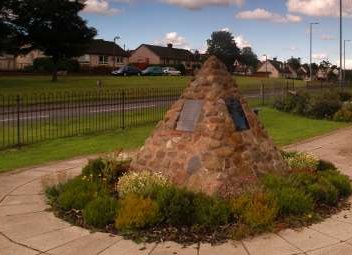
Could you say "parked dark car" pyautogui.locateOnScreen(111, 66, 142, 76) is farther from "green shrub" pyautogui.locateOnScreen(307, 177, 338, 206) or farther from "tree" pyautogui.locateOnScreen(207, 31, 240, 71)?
"green shrub" pyautogui.locateOnScreen(307, 177, 338, 206)

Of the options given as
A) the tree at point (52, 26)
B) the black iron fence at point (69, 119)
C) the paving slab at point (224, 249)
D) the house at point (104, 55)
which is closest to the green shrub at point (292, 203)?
the paving slab at point (224, 249)

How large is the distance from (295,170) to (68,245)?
4326mm

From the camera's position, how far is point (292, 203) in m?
7.32

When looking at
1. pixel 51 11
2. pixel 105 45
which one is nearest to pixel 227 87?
pixel 51 11

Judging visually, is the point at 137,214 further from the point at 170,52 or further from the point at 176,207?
the point at 170,52

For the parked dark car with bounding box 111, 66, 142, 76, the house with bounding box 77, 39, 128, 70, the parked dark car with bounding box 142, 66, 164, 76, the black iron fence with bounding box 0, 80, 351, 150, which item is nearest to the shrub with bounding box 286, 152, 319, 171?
the black iron fence with bounding box 0, 80, 351, 150

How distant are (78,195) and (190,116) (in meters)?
2.22

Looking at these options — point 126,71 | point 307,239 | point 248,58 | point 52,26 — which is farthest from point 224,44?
point 307,239

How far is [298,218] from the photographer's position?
7215mm

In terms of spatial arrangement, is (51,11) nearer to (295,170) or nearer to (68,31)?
(68,31)

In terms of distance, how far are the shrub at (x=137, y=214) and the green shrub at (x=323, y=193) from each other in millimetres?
2504

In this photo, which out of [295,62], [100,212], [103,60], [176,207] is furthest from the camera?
[295,62]

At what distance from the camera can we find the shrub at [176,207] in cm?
690

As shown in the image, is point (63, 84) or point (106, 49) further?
point (106, 49)
